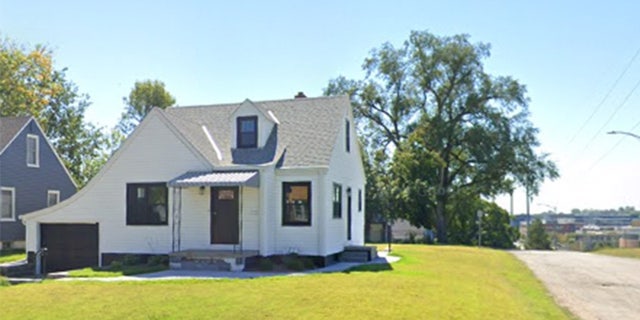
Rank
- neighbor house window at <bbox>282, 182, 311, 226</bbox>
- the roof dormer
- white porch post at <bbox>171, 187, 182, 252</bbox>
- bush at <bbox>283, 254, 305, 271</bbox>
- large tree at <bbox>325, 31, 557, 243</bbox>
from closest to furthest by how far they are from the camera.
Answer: bush at <bbox>283, 254, 305, 271</bbox>
neighbor house window at <bbox>282, 182, 311, 226</bbox>
white porch post at <bbox>171, 187, 182, 252</bbox>
the roof dormer
large tree at <bbox>325, 31, 557, 243</bbox>

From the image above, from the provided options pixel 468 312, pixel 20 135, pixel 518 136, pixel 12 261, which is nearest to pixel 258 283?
pixel 468 312

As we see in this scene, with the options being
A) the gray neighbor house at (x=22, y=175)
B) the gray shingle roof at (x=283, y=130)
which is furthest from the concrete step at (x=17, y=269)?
the gray neighbor house at (x=22, y=175)

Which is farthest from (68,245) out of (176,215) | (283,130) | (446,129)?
(446,129)

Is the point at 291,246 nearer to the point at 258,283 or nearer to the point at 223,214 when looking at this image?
the point at 223,214

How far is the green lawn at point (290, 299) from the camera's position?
9.55 meters

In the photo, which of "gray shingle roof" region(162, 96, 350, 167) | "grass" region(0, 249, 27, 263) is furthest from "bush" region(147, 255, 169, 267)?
"grass" region(0, 249, 27, 263)

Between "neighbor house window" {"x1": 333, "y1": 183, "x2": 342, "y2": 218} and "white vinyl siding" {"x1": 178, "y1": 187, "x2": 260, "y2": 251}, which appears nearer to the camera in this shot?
"white vinyl siding" {"x1": 178, "y1": 187, "x2": 260, "y2": 251}

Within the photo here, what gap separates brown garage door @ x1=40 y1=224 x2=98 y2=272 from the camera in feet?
68.8

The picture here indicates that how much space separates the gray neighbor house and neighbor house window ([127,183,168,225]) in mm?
11604

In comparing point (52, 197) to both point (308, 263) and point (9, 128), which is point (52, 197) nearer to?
point (9, 128)

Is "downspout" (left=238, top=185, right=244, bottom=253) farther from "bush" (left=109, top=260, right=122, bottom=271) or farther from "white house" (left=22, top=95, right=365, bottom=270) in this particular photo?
"bush" (left=109, top=260, right=122, bottom=271)

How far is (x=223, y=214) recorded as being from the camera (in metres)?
19.1

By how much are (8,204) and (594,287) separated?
85.8 ft

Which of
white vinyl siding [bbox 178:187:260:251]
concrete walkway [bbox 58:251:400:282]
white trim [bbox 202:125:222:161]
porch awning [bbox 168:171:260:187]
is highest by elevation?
white trim [bbox 202:125:222:161]
